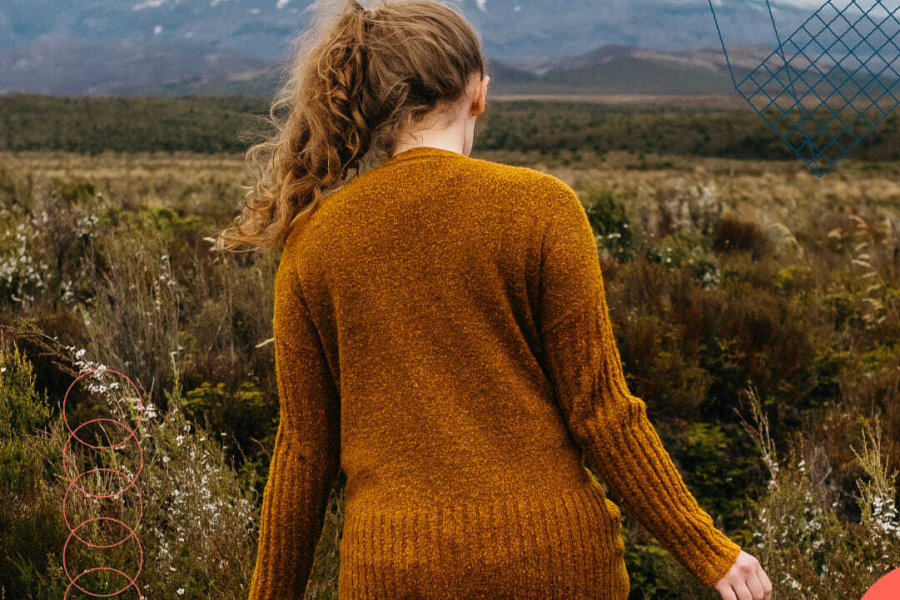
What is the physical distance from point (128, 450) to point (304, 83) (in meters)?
2.23

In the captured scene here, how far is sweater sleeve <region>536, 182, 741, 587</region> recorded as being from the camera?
139 cm

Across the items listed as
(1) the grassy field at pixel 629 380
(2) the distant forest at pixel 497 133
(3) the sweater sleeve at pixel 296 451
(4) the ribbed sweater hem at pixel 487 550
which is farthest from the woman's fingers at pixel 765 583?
(2) the distant forest at pixel 497 133

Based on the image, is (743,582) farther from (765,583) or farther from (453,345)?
(453,345)

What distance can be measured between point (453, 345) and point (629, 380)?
336cm

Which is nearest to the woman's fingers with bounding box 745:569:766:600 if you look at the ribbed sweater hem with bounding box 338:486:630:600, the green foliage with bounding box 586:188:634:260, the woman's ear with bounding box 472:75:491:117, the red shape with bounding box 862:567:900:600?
the ribbed sweater hem with bounding box 338:486:630:600

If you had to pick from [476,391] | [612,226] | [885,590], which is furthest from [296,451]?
[612,226]

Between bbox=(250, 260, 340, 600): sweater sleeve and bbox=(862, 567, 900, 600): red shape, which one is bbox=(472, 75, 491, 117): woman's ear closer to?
bbox=(250, 260, 340, 600): sweater sleeve

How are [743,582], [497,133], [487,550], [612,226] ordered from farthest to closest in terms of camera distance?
[497,133], [612,226], [743,582], [487,550]

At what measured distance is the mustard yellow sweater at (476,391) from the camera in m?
1.36

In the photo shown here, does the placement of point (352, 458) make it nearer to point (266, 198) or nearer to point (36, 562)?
point (266, 198)

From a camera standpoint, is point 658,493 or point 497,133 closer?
point 658,493

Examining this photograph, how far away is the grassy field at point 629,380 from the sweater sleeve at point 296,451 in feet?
2.92

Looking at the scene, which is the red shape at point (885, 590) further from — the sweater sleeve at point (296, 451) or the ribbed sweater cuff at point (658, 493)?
the sweater sleeve at point (296, 451)

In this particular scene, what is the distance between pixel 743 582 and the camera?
1.45 m
